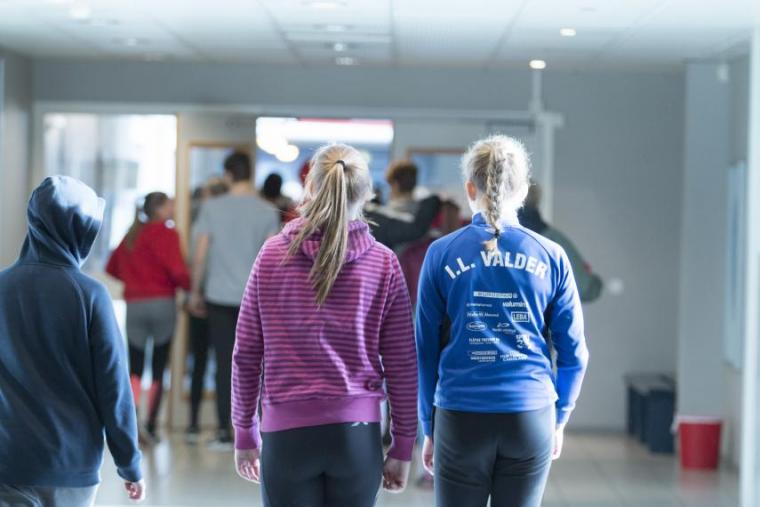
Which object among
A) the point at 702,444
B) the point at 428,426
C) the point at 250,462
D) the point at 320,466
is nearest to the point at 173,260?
the point at 702,444

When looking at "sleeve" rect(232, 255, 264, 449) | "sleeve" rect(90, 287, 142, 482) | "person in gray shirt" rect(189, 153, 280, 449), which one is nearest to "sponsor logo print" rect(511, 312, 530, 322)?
"sleeve" rect(232, 255, 264, 449)

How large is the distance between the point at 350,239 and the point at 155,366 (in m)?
4.56

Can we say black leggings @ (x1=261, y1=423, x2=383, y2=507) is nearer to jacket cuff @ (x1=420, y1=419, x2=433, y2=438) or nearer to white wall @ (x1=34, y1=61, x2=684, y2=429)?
jacket cuff @ (x1=420, y1=419, x2=433, y2=438)

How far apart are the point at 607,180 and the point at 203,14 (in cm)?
351

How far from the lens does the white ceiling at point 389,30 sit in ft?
18.9

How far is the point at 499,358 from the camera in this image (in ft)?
9.99

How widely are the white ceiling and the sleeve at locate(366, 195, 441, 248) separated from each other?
100 centimetres

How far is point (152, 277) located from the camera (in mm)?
7086

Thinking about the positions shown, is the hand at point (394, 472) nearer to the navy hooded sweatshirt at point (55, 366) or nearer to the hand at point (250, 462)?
the hand at point (250, 462)

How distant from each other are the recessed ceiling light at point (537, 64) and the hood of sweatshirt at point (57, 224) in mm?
5218

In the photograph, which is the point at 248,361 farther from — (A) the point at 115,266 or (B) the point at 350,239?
(A) the point at 115,266

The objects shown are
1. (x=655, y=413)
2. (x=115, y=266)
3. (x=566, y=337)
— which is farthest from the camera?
(x=655, y=413)

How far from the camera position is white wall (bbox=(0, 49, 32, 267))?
7656mm

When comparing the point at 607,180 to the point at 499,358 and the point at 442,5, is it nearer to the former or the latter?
the point at 442,5
